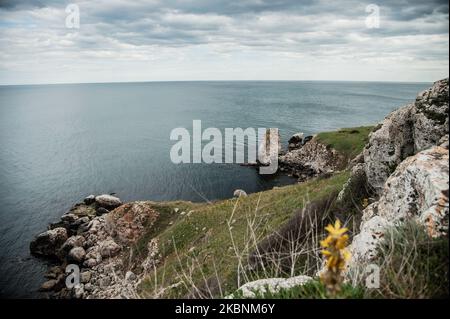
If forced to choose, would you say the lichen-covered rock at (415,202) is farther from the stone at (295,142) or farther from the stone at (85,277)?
the stone at (295,142)

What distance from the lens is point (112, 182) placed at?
73.1 m

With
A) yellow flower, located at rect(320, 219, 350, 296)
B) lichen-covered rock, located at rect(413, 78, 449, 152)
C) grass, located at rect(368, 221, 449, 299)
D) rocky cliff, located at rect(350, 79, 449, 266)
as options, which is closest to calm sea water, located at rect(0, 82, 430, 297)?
rocky cliff, located at rect(350, 79, 449, 266)

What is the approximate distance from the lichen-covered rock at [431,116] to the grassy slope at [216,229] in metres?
6.14

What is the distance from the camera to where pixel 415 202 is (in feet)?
29.4

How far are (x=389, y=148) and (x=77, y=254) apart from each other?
130 feet

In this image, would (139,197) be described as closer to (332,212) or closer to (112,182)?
(112,182)

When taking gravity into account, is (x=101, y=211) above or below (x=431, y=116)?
below

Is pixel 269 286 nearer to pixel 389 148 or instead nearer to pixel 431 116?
pixel 431 116

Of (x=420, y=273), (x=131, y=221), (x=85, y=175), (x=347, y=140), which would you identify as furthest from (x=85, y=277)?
(x=347, y=140)

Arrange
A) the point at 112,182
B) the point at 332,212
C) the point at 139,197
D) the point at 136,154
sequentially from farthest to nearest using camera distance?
the point at 136,154, the point at 112,182, the point at 139,197, the point at 332,212

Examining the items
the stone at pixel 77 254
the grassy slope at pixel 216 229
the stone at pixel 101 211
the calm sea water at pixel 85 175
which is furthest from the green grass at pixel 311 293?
the stone at pixel 101 211

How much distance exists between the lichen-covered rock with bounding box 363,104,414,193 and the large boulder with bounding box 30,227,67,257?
138 feet

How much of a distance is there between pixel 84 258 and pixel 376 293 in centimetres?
4456

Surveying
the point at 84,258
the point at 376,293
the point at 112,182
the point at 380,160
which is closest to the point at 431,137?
the point at 380,160
